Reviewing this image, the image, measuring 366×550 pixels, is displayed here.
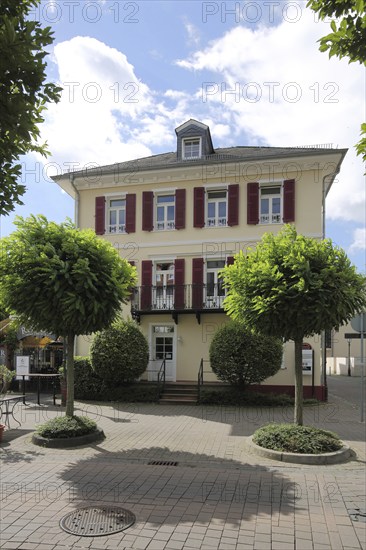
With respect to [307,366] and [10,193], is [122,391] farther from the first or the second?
[10,193]

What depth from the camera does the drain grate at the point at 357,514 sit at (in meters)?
4.94

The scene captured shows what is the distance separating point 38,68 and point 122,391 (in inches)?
534

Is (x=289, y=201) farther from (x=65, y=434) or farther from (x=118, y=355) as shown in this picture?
(x=65, y=434)

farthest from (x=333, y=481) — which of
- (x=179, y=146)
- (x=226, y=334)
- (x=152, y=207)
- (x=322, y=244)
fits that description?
(x=179, y=146)

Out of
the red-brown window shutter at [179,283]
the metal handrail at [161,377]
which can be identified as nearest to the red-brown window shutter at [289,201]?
the red-brown window shutter at [179,283]

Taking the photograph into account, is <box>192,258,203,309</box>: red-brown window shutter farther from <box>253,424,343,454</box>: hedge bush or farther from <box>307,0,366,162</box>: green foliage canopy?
<box>307,0,366,162</box>: green foliage canopy

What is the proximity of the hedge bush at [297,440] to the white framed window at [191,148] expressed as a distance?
45.7ft

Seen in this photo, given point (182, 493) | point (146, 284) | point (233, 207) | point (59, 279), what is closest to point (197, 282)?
point (146, 284)

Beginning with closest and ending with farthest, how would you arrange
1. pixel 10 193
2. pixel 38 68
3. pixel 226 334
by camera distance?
pixel 38 68 < pixel 10 193 < pixel 226 334

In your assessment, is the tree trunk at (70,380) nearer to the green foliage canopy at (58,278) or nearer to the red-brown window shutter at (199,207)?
the green foliage canopy at (58,278)

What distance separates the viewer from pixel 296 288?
7.79m

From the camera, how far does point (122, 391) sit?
→ 1540 centimetres

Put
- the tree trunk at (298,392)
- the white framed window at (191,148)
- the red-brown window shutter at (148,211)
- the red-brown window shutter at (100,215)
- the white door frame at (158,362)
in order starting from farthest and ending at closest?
1. the white framed window at (191,148)
2. the red-brown window shutter at (100,215)
3. the red-brown window shutter at (148,211)
4. the white door frame at (158,362)
5. the tree trunk at (298,392)

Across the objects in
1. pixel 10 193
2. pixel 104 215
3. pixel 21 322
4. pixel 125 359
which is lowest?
pixel 125 359
